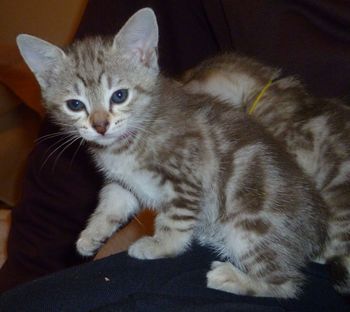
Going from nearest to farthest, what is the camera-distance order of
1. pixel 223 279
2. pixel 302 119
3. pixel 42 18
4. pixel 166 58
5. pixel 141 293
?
1. pixel 141 293
2. pixel 223 279
3. pixel 302 119
4. pixel 166 58
5. pixel 42 18

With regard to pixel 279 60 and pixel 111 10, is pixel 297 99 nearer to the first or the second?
pixel 279 60

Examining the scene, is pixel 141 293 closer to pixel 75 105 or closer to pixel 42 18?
pixel 75 105

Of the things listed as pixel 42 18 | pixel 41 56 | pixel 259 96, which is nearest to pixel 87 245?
pixel 41 56

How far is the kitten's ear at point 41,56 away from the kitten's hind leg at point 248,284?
53cm

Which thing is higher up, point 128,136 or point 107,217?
point 128,136

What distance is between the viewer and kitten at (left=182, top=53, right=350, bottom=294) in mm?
1051

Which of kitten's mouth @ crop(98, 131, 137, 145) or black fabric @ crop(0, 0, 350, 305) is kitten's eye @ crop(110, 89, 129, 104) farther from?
black fabric @ crop(0, 0, 350, 305)

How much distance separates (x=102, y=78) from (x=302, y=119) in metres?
0.50

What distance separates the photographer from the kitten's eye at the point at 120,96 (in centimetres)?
98

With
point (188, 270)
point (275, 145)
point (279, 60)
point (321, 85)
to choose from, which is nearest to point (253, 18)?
point (279, 60)

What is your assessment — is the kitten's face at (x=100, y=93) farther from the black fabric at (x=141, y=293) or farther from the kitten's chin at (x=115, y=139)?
the black fabric at (x=141, y=293)

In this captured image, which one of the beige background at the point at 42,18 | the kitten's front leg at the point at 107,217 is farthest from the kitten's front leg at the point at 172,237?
the beige background at the point at 42,18

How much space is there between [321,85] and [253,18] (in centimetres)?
24

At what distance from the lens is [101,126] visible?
935 mm
